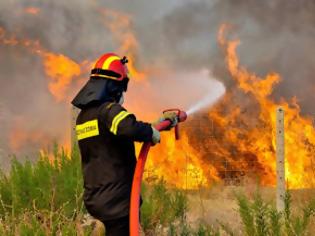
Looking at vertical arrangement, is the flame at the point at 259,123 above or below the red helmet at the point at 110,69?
above

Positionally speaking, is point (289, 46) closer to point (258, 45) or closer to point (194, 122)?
Result: point (258, 45)

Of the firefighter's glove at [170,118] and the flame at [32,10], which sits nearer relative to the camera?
the firefighter's glove at [170,118]

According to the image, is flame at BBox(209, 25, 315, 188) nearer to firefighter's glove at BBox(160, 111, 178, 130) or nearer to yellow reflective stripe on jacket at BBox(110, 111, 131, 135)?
firefighter's glove at BBox(160, 111, 178, 130)

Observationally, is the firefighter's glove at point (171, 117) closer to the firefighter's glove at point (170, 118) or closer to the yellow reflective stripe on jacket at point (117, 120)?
the firefighter's glove at point (170, 118)

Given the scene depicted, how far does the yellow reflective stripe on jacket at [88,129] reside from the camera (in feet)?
12.1

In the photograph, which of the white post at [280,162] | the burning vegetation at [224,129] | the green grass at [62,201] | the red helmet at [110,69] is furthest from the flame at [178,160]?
the red helmet at [110,69]

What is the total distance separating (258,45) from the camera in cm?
1442

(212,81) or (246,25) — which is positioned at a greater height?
(246,25)

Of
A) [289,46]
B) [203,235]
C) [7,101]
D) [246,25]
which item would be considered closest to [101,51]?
[7,101]

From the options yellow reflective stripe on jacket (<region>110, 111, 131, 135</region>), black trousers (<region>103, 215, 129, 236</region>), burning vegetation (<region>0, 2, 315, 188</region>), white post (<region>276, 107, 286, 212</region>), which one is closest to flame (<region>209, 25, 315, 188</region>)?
burning vegetation (<region>0, 2, 315, 188</region>)

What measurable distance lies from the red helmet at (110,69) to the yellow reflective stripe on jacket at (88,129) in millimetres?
336

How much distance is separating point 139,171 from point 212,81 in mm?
10874

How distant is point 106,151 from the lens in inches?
145

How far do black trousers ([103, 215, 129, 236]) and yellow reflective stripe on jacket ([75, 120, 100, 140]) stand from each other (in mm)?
613
